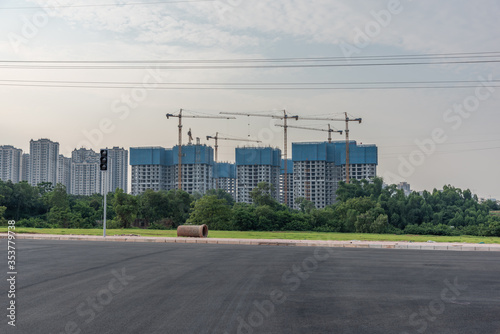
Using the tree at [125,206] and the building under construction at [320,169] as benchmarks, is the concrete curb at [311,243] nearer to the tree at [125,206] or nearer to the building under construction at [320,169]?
the tree at [125,206]

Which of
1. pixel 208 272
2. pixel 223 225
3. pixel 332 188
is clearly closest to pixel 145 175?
pixel 332 188

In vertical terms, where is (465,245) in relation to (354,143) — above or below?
below

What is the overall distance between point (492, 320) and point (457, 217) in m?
54.8

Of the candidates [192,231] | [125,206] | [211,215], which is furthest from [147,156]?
[192,231]

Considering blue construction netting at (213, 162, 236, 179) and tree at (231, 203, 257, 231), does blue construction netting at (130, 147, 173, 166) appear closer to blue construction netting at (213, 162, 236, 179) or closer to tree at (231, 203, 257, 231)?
blue construction netting at (213, 162, 236, 179)

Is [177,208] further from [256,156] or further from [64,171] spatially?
[256,156]

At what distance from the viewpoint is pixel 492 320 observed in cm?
727

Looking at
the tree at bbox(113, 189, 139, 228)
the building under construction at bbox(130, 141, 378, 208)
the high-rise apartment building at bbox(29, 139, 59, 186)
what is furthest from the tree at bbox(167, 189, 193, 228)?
the high-rise apartment building at bbox(29, 139, 59, 186)

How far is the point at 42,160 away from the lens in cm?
12062

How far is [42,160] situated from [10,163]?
8.10 metres

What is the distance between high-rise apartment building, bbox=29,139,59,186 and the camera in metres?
119

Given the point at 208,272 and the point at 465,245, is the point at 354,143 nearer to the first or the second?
the point at 465,245

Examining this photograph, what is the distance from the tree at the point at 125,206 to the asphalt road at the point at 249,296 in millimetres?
31095

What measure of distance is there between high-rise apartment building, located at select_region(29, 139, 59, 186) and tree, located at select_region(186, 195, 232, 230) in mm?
90790
